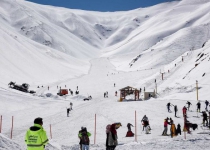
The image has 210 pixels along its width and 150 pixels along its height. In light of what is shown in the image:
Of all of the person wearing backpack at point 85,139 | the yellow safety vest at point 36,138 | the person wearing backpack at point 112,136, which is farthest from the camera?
the person wearing backpack at point 85,139

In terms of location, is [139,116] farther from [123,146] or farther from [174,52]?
[174,52]

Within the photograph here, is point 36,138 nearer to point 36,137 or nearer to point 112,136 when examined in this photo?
point 36,137

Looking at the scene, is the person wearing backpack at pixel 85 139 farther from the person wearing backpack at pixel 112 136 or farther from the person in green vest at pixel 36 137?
the person in green vest at pixel 36 137

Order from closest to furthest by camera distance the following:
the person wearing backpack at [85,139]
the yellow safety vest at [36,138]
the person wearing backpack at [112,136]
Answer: the yellow safety vest at [36,138], the person wearing backpack at [112,136], the person wearing backpack at [85,139]

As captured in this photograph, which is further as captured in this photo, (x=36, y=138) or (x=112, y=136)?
(x=112, y=136)

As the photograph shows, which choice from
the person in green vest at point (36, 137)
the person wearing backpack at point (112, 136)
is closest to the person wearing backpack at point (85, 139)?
the person wearing backpack at point (112, 136)

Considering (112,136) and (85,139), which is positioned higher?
(112,136)

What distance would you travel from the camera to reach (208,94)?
138ft

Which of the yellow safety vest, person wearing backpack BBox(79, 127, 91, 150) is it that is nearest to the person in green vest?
the yellow safety vest

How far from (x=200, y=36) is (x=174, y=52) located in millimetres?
25389

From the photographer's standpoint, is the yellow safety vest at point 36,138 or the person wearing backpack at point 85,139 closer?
the yellow safety vest at point 36,138

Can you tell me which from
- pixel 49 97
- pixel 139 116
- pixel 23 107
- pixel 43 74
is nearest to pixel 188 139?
pixel 139 116

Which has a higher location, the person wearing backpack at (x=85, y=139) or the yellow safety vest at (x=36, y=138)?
the yellow safety vest at (x=36, y=138)

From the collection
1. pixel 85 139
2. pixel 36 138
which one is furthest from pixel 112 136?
pixel 36 138
